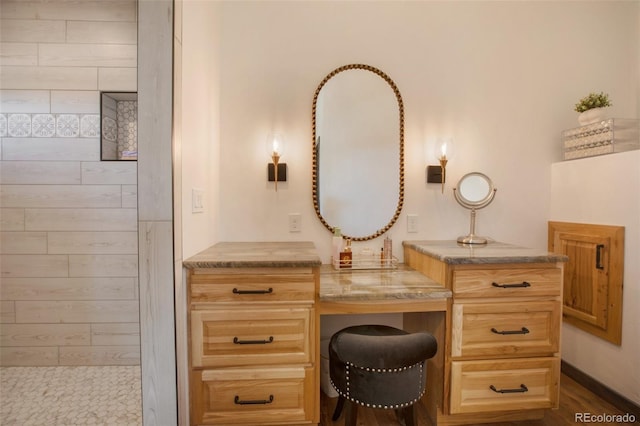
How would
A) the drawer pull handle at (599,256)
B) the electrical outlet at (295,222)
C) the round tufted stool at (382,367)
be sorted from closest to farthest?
the round tufted stool at (382,367) < the drawer pull handle at (599,256) < the electrical outlet at (295,222)

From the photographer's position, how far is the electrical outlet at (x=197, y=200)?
1522 millimetres

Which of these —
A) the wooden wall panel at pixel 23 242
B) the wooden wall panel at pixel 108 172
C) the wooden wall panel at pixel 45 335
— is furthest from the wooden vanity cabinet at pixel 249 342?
the wooden wall panel at pixel 23 242

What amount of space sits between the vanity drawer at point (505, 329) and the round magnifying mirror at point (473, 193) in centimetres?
53

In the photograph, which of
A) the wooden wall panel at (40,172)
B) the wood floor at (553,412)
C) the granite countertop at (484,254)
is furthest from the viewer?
the wooden wall panel at (40,172)

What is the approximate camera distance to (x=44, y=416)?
1743mm

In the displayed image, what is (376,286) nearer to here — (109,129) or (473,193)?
(473,193)

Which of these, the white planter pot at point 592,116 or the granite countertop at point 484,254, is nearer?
the granite countertop at point 484,254

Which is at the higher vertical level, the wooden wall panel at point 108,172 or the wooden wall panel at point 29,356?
the wooden wall panel at point 108,172

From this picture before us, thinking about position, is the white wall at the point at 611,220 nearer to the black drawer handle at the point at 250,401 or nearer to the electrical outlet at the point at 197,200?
the black drawer handle at the point at 250,401

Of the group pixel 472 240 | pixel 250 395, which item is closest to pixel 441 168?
pixel 472 240

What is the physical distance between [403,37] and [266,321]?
2.02 m

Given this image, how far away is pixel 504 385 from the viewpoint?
1.55 meters

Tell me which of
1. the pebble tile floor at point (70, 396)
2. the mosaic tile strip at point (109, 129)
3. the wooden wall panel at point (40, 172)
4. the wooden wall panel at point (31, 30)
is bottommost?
the pebble tile floor at point (70, 396)

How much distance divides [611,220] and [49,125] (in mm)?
3742
